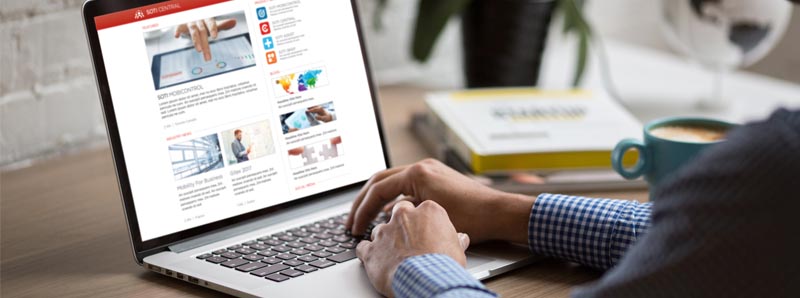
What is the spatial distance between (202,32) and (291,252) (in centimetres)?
27

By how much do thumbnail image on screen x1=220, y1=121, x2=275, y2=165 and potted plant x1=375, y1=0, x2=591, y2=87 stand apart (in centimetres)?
56

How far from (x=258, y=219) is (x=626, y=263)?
481mm

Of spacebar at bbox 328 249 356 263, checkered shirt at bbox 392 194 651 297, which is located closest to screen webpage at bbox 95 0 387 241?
spacebar at bbox 328 249 356 263

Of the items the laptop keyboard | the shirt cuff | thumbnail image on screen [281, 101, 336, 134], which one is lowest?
the shirt cuff

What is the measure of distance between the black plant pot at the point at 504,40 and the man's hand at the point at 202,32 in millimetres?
606

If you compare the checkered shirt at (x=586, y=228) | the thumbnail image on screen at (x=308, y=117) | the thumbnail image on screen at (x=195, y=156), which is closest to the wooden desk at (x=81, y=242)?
the checkered shirt at (x=586, y=228)

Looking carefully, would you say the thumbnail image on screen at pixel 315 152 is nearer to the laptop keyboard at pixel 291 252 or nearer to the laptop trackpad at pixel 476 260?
the laptop keyboard at pixel 291 252

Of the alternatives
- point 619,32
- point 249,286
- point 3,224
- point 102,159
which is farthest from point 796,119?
point 619,32

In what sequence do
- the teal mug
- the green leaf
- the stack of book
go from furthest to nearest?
the green leaf, the stack of book, the teal mug

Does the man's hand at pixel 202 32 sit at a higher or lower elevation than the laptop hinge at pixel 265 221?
higher

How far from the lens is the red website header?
0.94m

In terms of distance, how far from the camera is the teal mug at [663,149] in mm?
1020

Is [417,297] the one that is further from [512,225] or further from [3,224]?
[3,224]

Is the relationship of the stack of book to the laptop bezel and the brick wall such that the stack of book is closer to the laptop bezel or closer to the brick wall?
the laptop bezel
